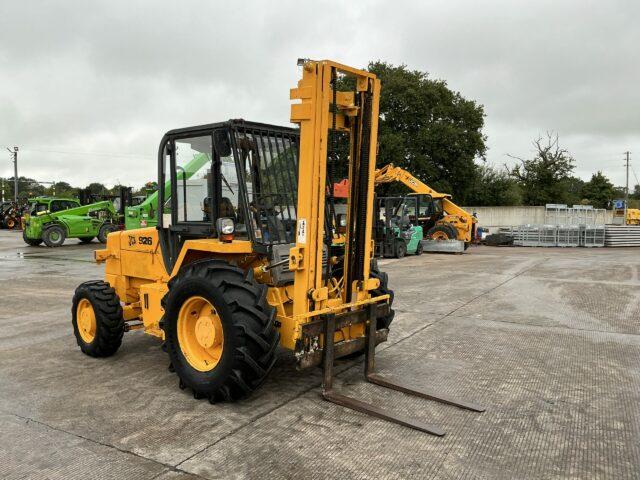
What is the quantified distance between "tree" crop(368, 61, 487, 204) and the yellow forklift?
30576mm

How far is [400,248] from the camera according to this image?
61.6ft

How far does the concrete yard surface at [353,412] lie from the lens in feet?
11.1

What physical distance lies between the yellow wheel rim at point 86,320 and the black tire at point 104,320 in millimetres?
91

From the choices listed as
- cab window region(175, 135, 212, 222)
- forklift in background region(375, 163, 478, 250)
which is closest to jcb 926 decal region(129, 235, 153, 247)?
cab window region(175, 135, 212, 222)

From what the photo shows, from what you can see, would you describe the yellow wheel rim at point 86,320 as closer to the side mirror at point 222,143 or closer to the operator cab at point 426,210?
the side mirror at point 222,143

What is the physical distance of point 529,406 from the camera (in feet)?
14.7

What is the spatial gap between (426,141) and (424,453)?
33.9 metres

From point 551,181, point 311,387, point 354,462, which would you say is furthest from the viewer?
point 551,181

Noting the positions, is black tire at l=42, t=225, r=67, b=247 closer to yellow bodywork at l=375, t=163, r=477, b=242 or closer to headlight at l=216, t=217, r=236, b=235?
yellow bodywork at l=375, t=163, r=477, b=242

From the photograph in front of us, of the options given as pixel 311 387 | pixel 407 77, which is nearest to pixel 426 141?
pixel 407 77

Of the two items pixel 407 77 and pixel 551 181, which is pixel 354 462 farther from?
pixel 551 181

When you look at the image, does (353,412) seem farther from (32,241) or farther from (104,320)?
(32,241)

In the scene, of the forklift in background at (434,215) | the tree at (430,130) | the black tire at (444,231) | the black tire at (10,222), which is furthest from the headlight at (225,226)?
the black tire at (10,222)

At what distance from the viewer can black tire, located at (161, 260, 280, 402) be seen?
4020 mm
